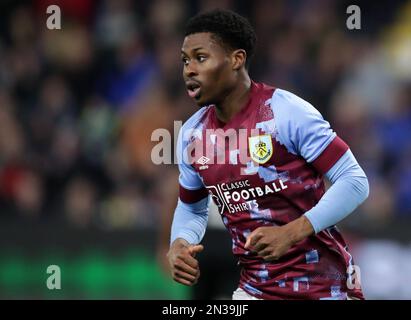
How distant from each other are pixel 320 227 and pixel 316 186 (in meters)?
0.33

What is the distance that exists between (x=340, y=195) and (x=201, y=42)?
1.01 meters

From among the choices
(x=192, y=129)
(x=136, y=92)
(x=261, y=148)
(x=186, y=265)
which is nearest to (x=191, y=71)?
(x=192, y=129)

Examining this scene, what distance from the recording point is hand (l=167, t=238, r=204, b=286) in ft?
15.3

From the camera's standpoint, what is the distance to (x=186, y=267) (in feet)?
15.3

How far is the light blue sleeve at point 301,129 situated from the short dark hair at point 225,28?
42 cm

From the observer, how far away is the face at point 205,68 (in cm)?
481

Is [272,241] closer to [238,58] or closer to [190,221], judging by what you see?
[190,221]

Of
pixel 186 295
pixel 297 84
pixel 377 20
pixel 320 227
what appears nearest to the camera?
pixel 320 227

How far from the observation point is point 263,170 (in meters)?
4.74

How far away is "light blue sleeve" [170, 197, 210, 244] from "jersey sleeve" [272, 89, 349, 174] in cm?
74

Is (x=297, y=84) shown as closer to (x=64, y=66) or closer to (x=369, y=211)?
(x=369, y=211)

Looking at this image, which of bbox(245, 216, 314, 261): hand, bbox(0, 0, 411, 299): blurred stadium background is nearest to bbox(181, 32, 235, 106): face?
bbox(245, 216, 314, 261): hand

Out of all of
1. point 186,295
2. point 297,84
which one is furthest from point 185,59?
point 297,84

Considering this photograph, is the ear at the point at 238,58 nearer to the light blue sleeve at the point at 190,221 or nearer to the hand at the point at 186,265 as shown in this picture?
the light blue sleeve at the point at 190,221
